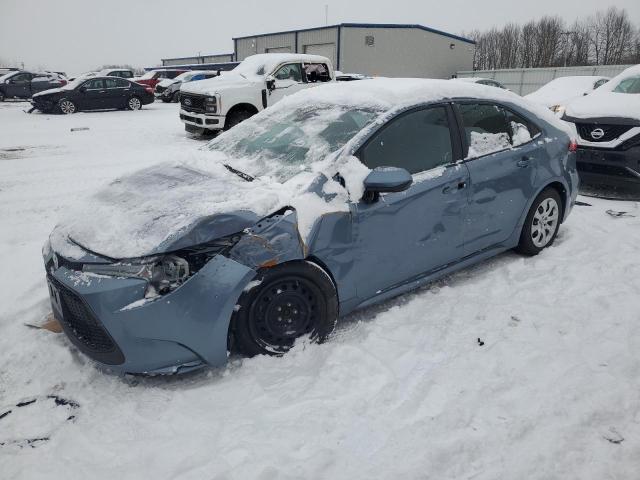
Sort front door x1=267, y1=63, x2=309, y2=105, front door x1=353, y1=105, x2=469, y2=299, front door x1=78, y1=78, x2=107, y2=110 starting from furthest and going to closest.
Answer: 1. front door x1=78, y1=78, x2=107, y2=110
2. front door x1=267, y1=63, x2=309, y2=105
3. front door x1=353, y1=105, x2=469, y2=299

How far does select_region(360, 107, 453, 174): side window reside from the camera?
123 inches

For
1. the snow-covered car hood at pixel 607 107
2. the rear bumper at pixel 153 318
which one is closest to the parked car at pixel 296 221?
the rear bumper at pixel 153 318

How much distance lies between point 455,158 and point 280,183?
4.56 ft

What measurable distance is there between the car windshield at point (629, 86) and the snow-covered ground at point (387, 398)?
4679 millimetres

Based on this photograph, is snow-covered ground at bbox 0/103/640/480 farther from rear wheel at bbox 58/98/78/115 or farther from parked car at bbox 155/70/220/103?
parked car at bbox 155/70/220/103

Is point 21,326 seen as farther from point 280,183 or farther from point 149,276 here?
point 280,183

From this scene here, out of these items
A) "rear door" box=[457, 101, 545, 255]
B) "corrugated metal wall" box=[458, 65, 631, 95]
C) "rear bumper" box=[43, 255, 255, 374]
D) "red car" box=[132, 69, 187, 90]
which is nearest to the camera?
"rear bumper" box=[43, 255, 255, 374]

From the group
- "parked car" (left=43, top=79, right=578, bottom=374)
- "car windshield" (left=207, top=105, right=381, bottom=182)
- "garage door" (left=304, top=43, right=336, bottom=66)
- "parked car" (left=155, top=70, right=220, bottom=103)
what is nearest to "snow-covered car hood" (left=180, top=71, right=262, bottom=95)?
"parked car" (left=43, top=79, right=578, bottom=374)

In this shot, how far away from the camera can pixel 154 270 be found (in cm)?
248

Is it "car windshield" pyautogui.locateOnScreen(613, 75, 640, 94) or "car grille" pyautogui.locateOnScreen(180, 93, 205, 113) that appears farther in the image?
"car grille" pyautogui.locateOnScreen(180, 93, 205, 113)

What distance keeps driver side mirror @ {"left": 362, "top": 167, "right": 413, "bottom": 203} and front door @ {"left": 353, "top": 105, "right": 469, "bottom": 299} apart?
0.30ft

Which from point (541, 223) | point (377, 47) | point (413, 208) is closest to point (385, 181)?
point (413, 208)

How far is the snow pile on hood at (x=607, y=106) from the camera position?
20.2 feet

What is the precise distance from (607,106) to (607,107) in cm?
5
